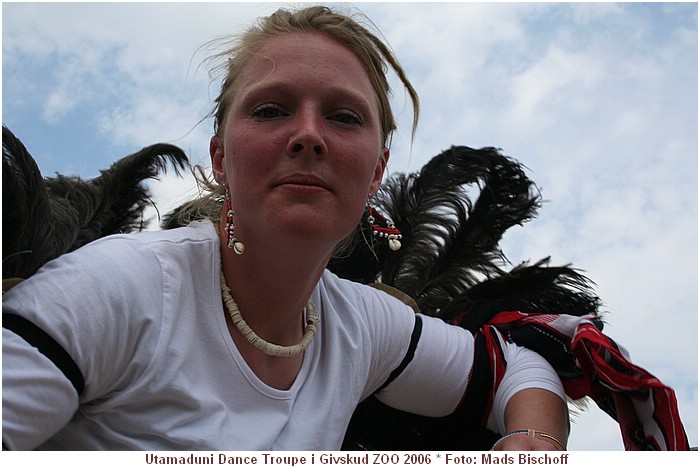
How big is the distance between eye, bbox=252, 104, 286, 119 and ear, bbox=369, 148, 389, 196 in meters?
0.43

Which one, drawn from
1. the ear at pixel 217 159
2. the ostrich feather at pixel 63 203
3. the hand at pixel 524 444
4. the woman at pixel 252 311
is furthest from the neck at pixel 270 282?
the hand at pixel 524 444

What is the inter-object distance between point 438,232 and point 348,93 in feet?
3.37

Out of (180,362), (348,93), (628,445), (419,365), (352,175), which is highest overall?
(348,93)

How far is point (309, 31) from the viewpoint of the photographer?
5.53ft

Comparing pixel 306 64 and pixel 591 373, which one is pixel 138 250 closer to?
pixel 306 64

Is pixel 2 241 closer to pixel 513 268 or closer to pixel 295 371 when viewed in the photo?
pixel 295 371

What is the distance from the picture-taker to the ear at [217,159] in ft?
5.84

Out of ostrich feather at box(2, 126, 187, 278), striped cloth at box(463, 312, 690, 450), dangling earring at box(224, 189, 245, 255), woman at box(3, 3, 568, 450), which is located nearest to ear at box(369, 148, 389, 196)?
woman at box(3, 3, 568, 450)

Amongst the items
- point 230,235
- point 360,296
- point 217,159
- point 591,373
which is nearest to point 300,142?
point 230,235

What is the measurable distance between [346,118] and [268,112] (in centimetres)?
19

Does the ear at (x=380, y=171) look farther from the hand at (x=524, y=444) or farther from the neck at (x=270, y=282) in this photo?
the hand at (x=524, y=444)

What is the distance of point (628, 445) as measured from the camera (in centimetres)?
172
